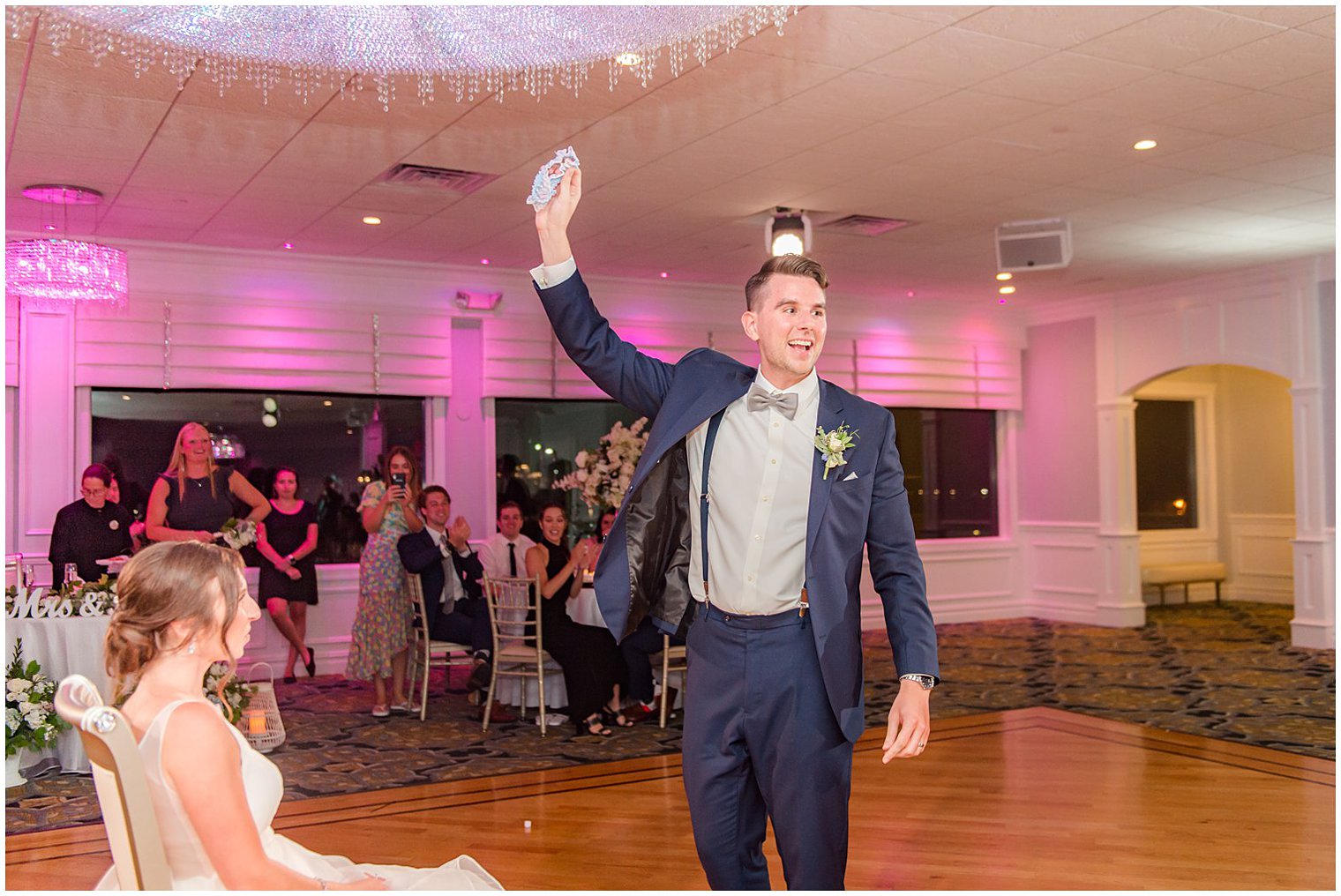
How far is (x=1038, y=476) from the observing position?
12.5m

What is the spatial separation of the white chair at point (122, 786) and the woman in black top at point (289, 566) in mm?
7042

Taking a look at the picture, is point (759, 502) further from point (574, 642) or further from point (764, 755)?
point (574, 642)

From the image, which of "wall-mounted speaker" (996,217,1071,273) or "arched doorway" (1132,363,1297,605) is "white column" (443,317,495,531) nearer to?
"wall-mounted speaker" (996,217,1071,273)

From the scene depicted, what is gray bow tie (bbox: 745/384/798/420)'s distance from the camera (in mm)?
→ 2672

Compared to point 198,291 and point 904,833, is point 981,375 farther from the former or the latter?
point 904,833

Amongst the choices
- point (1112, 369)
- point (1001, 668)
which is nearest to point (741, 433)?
point (1001, 668)

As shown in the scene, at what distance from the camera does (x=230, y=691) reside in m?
6.11

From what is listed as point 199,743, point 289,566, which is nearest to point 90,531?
point 289,566

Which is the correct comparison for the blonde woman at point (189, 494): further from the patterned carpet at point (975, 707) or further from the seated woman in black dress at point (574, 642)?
the seated woman in black dress at point (574, 642)

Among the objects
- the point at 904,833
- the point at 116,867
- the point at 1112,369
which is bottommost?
the point at 904,833

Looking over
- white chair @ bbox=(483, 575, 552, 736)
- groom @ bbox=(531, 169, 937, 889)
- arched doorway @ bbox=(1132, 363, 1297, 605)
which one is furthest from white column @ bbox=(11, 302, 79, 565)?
arched doorway @ bbox=(1132, 363, 1297, 605)

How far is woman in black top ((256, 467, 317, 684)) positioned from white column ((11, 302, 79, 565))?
1.34m

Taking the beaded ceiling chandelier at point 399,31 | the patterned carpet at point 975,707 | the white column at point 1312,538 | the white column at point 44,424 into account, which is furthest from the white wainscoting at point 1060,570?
the white column at point 44,424

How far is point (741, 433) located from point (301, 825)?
10.4ft
